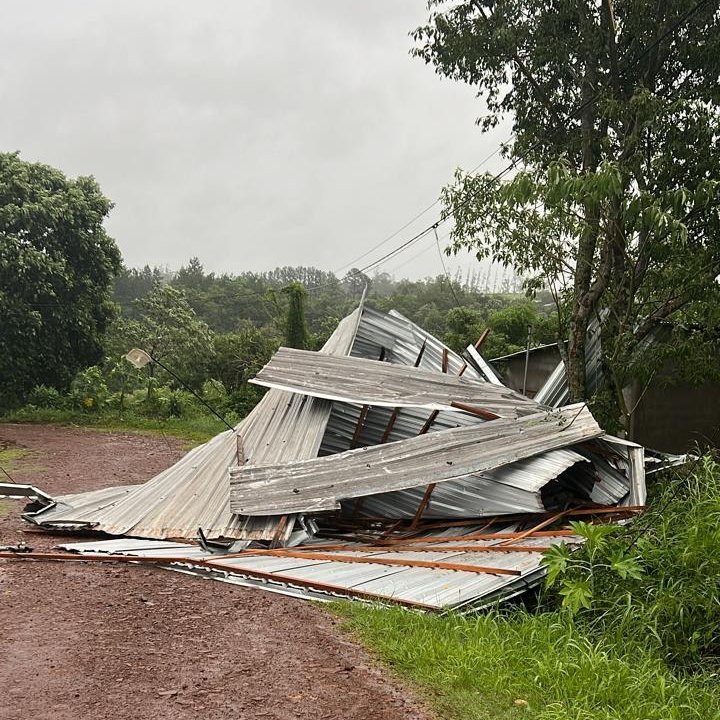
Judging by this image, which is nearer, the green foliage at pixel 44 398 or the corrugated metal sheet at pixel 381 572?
the corrugated metal sheet at pixel 381 572

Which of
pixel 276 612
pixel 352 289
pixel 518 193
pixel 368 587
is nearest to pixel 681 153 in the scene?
pixel 518 193

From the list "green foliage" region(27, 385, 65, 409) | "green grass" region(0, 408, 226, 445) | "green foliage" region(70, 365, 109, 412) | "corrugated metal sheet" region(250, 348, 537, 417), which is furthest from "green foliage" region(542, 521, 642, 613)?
"green foliage" region(27, 385, 65, 409)

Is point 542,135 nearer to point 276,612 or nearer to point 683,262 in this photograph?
point 683,262

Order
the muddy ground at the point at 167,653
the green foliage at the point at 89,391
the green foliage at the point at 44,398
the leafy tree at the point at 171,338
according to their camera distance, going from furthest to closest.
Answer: the leafy tree at the point at 171,338 < the green foliage at the point at 89,391 < the green foliage at the point at 44,398 < the muddy ground at the point at 167,653

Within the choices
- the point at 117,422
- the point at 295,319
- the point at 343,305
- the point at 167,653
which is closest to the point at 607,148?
the point at 167,653

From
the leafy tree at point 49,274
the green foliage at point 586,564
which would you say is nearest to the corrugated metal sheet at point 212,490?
the green foliage at point 586,564

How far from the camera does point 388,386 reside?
7.59 meters

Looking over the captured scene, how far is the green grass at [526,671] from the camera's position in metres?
3.48

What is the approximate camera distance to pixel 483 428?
23.0 ft

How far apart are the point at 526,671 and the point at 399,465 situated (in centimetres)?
311

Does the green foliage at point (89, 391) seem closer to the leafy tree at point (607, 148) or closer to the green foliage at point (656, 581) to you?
the leafy tree at point (607, 148)

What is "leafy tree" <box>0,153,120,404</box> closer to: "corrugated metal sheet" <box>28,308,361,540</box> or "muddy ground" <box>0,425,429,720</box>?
"corrugated metal sheet" <box>28,308,361,540</box>

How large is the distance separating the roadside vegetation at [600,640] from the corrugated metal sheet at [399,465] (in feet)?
4.48

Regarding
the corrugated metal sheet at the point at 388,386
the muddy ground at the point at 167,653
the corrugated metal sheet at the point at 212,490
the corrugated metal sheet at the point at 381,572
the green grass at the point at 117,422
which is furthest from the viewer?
the green grass at the point at 117,422
